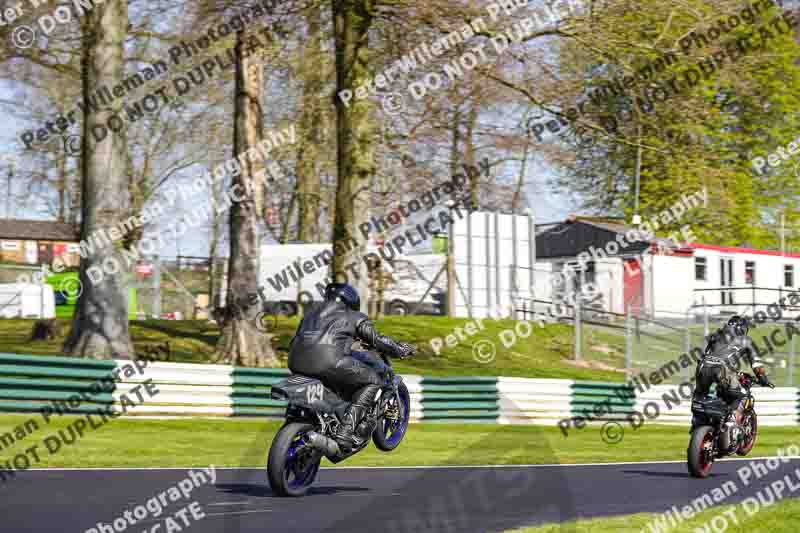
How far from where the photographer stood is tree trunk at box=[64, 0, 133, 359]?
19.4 m

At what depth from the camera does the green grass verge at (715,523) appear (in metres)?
8.34

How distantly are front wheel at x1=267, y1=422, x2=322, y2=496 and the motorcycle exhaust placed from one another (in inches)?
1.6

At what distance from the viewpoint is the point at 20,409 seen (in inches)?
639

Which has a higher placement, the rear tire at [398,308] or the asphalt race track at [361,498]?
the rear tire at [398,308]

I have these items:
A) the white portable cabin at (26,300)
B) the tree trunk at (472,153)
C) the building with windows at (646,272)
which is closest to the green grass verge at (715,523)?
the tree trunk at (472,153)

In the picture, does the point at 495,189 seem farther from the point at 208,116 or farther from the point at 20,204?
the point at 20,204

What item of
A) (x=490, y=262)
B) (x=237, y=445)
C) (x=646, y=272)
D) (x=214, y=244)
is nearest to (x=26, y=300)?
(x=214, y=244)

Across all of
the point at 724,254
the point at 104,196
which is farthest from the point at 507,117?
the point at 724,254

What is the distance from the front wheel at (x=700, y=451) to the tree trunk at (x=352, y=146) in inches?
415

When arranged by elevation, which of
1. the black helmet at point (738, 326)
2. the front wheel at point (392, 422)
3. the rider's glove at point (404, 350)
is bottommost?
the front wheel at point (392, 422)

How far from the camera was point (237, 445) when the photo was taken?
587 inches

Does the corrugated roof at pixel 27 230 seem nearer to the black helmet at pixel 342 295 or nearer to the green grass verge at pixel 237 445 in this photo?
the green grass verge at pixel 237 445

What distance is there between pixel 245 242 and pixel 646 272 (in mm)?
20113

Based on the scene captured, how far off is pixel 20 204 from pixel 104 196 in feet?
45.8
